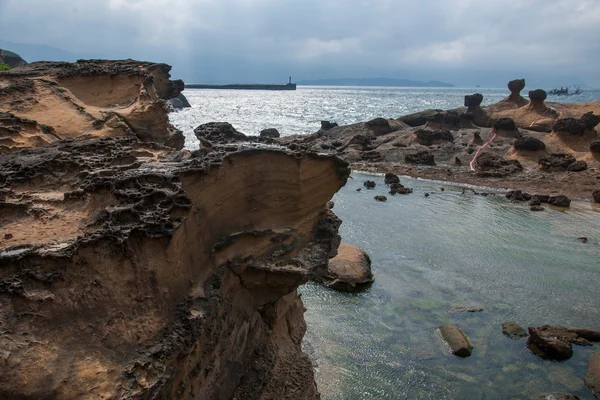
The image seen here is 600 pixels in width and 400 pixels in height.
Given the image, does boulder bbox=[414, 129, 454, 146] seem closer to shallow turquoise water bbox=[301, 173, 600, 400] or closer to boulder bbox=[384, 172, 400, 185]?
boulder bbox=[384, 172, 400, 185]

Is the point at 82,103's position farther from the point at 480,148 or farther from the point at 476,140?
the point at 476,140

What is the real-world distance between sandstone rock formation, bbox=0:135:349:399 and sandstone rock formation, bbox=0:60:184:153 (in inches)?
48.9

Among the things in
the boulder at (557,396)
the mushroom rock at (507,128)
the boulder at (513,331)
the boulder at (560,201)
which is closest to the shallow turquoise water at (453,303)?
the boulder at (513,331)

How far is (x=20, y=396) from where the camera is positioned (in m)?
2.81

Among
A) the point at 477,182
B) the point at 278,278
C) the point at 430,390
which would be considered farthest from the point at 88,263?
the point at 477,182

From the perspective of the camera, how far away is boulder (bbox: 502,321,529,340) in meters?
9.05

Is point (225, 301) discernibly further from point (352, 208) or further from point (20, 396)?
point (352, 208)

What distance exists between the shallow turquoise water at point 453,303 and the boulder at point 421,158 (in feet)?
34.7

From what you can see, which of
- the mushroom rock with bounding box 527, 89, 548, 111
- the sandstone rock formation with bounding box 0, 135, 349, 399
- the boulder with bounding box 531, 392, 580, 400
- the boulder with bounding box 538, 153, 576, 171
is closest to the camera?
the sandstone rock formation with bounding box 0, 135, 349, 399

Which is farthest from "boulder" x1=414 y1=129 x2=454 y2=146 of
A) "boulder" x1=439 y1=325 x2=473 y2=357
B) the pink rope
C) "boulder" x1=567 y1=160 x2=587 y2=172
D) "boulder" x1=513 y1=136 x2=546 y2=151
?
"boulder" x1=439 y1=325 x2=473 y2=357

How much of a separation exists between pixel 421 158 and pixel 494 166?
15.6ft

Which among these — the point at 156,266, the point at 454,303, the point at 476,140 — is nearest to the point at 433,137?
the point at 476,140

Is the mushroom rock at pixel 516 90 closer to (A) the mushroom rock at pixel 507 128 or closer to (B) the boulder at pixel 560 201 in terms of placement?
(A) the mushroom rock at pixel 507 128

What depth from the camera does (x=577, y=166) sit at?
23.4 metres
